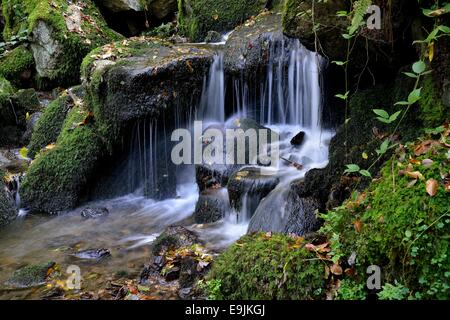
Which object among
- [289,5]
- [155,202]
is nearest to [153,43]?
[155,202]

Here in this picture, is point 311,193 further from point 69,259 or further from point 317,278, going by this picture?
point 69,259

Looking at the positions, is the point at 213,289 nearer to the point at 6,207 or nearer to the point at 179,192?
the point at 179,192

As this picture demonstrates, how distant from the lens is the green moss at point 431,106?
4.15 metres

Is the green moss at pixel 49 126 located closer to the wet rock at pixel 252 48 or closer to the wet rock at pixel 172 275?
the wet rock at pixel 252 48

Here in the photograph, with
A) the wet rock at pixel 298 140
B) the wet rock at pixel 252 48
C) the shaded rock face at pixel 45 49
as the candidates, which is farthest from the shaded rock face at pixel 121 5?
the wet rock at pixel 298 140

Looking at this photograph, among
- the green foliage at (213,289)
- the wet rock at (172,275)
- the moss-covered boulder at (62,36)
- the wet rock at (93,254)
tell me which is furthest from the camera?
the moss-covered boulder at (62,36)

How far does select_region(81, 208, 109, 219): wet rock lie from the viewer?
7.61m

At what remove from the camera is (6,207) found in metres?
7.72

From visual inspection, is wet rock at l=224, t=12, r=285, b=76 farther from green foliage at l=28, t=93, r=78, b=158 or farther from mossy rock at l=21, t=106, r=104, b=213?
green foliage at l=28, t=93, r=78, b=158

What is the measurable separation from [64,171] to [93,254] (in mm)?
2882

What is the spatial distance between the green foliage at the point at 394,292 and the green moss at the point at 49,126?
8.16 m

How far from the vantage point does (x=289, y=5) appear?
533 cm

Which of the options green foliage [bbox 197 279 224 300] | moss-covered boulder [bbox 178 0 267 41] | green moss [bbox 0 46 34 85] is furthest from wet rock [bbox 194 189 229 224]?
green moss [bbox 0 46 34 85]
